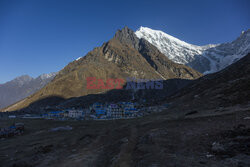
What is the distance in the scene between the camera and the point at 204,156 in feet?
29.6

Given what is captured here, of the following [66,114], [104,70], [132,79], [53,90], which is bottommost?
[66,114]

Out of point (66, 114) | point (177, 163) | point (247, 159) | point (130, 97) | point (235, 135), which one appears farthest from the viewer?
point (130, 97)

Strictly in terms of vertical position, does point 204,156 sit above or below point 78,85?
below

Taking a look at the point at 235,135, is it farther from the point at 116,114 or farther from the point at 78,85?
the point at 78,85

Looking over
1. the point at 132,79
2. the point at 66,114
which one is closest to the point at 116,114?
the point at 66,114

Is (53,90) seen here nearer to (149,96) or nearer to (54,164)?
(149,96)

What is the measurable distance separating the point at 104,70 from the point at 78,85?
3633cm

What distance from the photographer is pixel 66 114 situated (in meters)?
70.0

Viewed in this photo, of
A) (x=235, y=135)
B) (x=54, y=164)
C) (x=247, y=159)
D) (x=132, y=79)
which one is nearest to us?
(x=247, y=159)

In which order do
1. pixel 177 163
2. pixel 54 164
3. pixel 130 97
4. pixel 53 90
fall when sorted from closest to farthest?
pixel 177 163 → pixel 54 164 → pixel 130 97 → pixel 53 90

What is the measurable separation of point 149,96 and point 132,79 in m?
42.1

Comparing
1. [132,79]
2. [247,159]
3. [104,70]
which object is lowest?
[247,159]

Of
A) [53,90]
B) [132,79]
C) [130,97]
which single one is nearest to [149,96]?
[130,97]

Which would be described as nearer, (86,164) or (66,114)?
(86,164)
